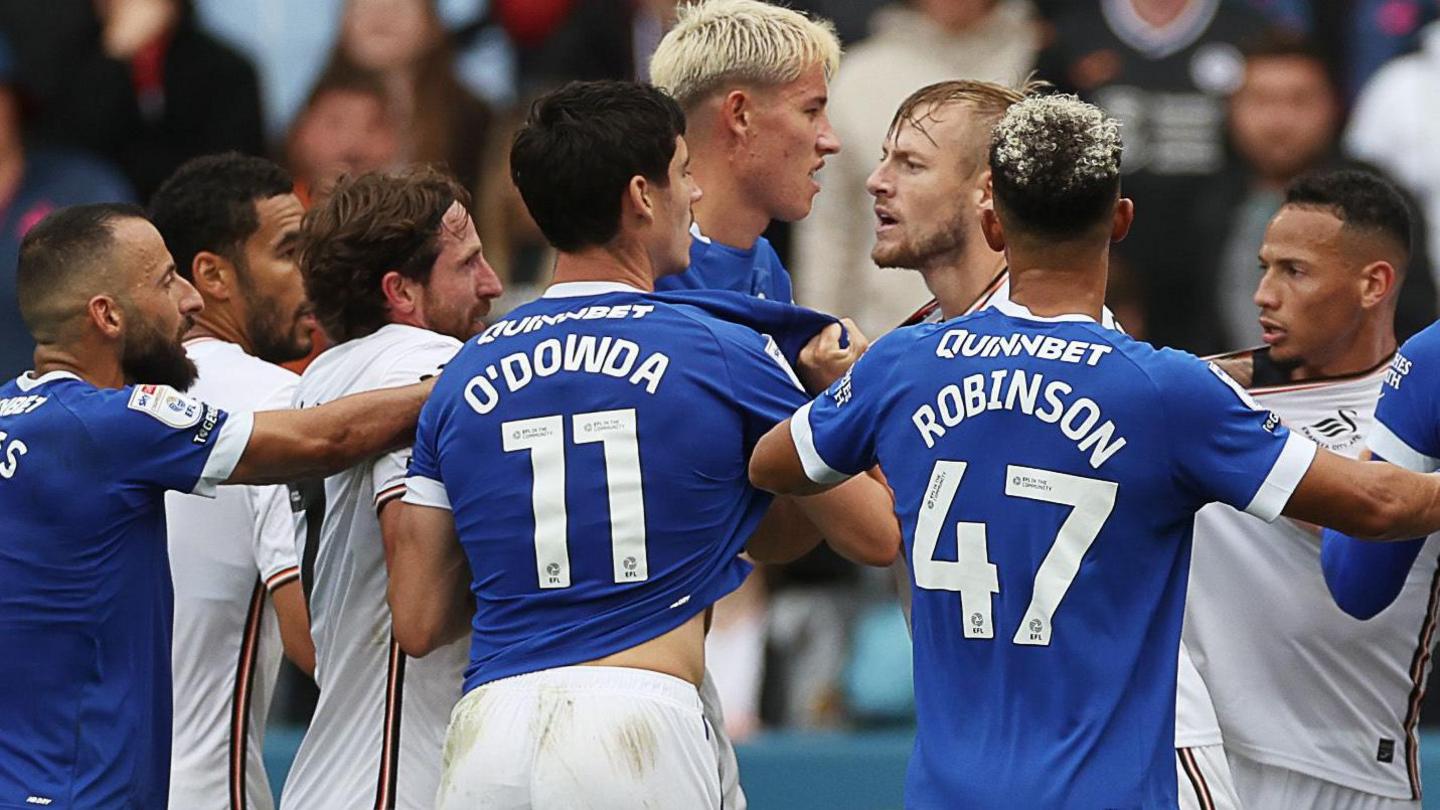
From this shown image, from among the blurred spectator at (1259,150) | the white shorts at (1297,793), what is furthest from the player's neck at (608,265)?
the blurred spectator at (1259,150)

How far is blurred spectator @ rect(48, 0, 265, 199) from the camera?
11.2 m

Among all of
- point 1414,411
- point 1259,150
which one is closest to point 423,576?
point 1414,411

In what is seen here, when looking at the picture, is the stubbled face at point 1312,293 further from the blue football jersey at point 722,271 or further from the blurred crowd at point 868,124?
the blurred crowd at point 868,124

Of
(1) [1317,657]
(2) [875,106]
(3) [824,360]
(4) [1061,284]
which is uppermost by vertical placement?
(2) [875,106]

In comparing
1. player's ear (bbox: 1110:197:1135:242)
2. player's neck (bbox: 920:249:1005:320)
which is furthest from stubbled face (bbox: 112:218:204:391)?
player's ear (bbox: 1110:197:1135:242)

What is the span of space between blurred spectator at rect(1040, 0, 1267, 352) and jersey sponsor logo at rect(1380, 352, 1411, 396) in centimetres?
503

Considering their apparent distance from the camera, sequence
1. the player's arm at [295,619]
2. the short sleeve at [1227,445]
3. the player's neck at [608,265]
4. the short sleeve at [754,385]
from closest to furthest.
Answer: the short sleeve at [1227,445]
the short sleeve at [754,385]
the player's neck at [608,265]
the player's arm at [295,619]

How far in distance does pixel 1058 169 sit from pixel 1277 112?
621 cm

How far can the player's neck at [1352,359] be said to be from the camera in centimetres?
633

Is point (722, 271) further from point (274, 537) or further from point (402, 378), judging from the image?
point (274, 537)

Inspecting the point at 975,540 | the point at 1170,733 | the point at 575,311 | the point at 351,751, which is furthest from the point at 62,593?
the point at 1170,733

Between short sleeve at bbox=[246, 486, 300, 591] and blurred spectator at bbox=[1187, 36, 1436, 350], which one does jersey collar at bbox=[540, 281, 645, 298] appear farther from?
blurred spectator at bbox=[1187, 36, 1436, 350]

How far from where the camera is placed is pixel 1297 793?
252 inches

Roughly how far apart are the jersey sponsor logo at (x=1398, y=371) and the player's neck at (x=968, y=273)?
104cm
